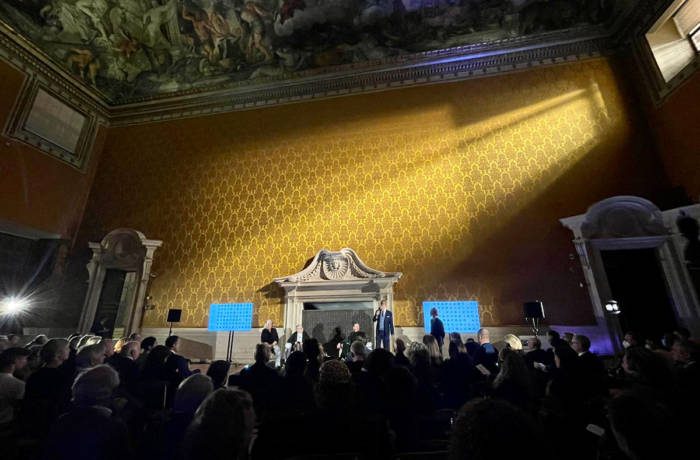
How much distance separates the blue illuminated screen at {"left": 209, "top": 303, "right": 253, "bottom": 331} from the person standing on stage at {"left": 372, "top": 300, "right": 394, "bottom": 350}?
326 centimetres

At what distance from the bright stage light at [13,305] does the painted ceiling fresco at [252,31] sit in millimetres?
7565

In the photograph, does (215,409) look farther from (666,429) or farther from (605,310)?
(605,310)

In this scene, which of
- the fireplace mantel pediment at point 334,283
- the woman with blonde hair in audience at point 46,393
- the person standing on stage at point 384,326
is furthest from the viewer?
the fireplace mantel pediment at point 334,283

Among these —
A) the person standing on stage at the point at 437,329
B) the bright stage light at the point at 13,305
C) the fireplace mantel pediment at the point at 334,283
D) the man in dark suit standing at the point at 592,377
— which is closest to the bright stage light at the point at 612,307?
the person standing on stage at the point at 437,329

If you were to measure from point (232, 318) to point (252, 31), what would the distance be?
9.60 m

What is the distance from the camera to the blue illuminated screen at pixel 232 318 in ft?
28.5

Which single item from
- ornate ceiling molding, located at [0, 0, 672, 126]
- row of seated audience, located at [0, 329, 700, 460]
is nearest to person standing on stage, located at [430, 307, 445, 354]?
row of seated audience, located at [0, 329, 700, 460]

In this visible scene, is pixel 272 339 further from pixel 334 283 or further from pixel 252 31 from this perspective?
pixel 252 31

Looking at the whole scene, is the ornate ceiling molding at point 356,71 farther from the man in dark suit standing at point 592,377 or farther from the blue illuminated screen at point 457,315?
the man in dark suit standing at point 592,377

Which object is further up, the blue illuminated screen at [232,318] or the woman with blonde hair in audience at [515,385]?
the blue illuminated screen at [232,318]

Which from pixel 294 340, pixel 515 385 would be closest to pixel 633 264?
pixel 515 385

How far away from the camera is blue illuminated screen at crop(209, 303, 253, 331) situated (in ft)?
28.5

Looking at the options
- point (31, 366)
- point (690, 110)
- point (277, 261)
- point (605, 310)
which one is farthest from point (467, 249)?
point (31, 366)

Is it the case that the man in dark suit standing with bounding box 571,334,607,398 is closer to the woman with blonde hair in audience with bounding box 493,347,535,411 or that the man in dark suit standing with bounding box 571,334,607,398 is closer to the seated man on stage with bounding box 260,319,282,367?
the woman with blonde hair in audience with bounding box 493,347,535,411
